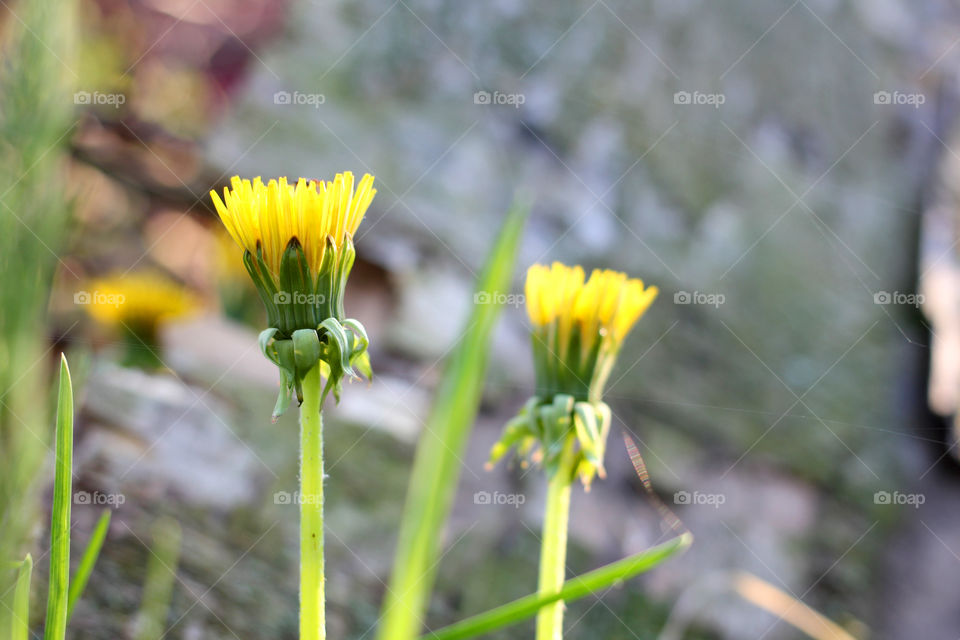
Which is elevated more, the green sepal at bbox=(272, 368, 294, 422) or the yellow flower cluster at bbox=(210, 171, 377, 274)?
the yellow flower cluster at bbox=(210, 171, 377, 274)

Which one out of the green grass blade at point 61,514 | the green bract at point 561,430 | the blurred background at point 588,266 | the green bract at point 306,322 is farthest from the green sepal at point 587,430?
the blurred background at point 588,266

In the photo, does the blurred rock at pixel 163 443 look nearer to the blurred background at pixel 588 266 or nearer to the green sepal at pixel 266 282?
the blurred background at pixel 588 266

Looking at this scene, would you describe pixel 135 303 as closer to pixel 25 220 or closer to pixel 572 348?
pixel 572 348

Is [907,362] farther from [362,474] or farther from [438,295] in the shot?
[362,474]

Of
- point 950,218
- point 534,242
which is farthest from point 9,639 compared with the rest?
point 950,218

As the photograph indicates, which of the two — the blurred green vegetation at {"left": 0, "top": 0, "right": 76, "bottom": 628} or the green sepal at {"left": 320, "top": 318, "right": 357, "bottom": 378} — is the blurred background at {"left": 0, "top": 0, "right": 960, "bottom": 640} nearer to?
the green sepal at {"left": 320, "top": 318, "right": 357, "bottom": 378}

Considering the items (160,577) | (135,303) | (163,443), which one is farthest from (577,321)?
(135,303)

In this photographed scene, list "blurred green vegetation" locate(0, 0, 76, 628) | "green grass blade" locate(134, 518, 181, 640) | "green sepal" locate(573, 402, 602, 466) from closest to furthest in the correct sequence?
"blurred green vegetation" locate(0, 0, 76, 628) → "green sepal" locate(573, 402, 602, 466) → "green grass blade" locate(134, 518, 181, 640)

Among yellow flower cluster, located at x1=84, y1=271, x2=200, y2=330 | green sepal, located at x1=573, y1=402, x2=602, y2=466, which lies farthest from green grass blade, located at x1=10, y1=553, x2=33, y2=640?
yellow flower cluster, located at x1=84, y1=271, x2=200, y2=330
